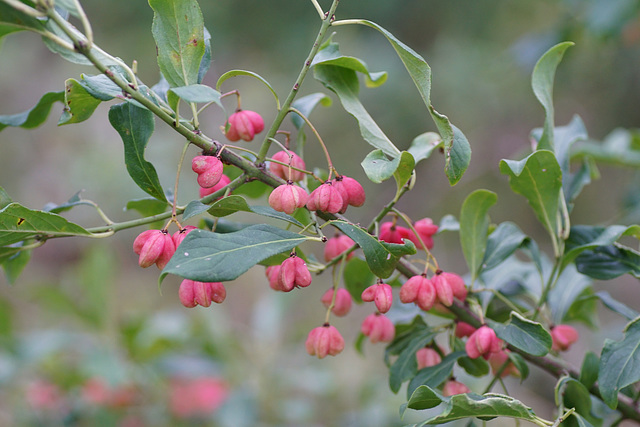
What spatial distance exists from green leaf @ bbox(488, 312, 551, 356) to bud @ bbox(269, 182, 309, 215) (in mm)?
310

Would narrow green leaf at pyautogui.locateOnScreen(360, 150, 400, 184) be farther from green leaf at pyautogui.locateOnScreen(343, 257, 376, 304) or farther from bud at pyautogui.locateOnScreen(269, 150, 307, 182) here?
green leaf at pyautogui.locateOnScreen(343, 257, 376, 304)

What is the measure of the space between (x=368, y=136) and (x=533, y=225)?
3.29 meters

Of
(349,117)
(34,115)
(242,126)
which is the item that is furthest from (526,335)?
(349,117)


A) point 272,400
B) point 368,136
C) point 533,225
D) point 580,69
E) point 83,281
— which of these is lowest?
point 533,225

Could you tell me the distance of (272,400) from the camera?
1701mm

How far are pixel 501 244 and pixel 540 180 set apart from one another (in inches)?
5.4

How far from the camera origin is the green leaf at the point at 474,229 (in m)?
0.84

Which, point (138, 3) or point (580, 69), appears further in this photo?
point (138, 3)

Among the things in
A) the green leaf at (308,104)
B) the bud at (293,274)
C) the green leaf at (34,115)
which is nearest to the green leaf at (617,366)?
the bud at (293,274)

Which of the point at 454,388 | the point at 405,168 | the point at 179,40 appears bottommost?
the point at 454,388

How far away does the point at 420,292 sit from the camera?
741mm

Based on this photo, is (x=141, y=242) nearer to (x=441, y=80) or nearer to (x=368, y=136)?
(x=368, y=136)

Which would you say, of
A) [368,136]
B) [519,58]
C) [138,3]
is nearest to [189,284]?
[368,136]

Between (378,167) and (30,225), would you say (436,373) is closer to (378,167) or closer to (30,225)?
(378,167)
